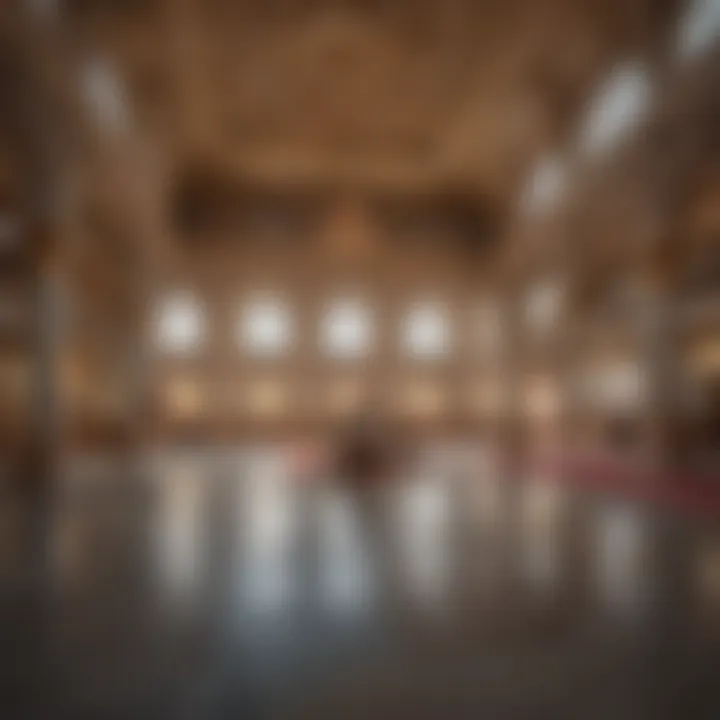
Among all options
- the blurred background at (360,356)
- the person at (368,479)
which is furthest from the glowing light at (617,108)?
the person at (368,479)

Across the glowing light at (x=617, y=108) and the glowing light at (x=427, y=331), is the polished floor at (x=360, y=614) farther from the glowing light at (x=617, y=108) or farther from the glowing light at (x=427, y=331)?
the glowing light at (x=427, y=331)

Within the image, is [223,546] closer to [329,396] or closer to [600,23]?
[600,23]

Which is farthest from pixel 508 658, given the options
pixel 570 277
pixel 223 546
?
pixel 570 277

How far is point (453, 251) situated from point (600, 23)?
12.9 m

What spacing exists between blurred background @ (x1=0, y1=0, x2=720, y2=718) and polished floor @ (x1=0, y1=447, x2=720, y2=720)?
21mm

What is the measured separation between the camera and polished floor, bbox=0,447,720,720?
1990mm

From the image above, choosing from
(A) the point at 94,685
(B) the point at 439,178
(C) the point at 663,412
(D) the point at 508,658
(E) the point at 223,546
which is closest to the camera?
(A) the point at 94,685

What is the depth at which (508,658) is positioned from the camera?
233 cm

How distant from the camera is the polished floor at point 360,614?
6.53ft

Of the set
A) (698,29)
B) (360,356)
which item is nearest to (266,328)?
(360,356)

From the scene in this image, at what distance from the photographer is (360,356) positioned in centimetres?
2302

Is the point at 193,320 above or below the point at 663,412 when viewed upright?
above

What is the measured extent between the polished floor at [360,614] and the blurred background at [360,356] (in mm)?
21

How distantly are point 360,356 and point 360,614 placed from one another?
66.4 ft
